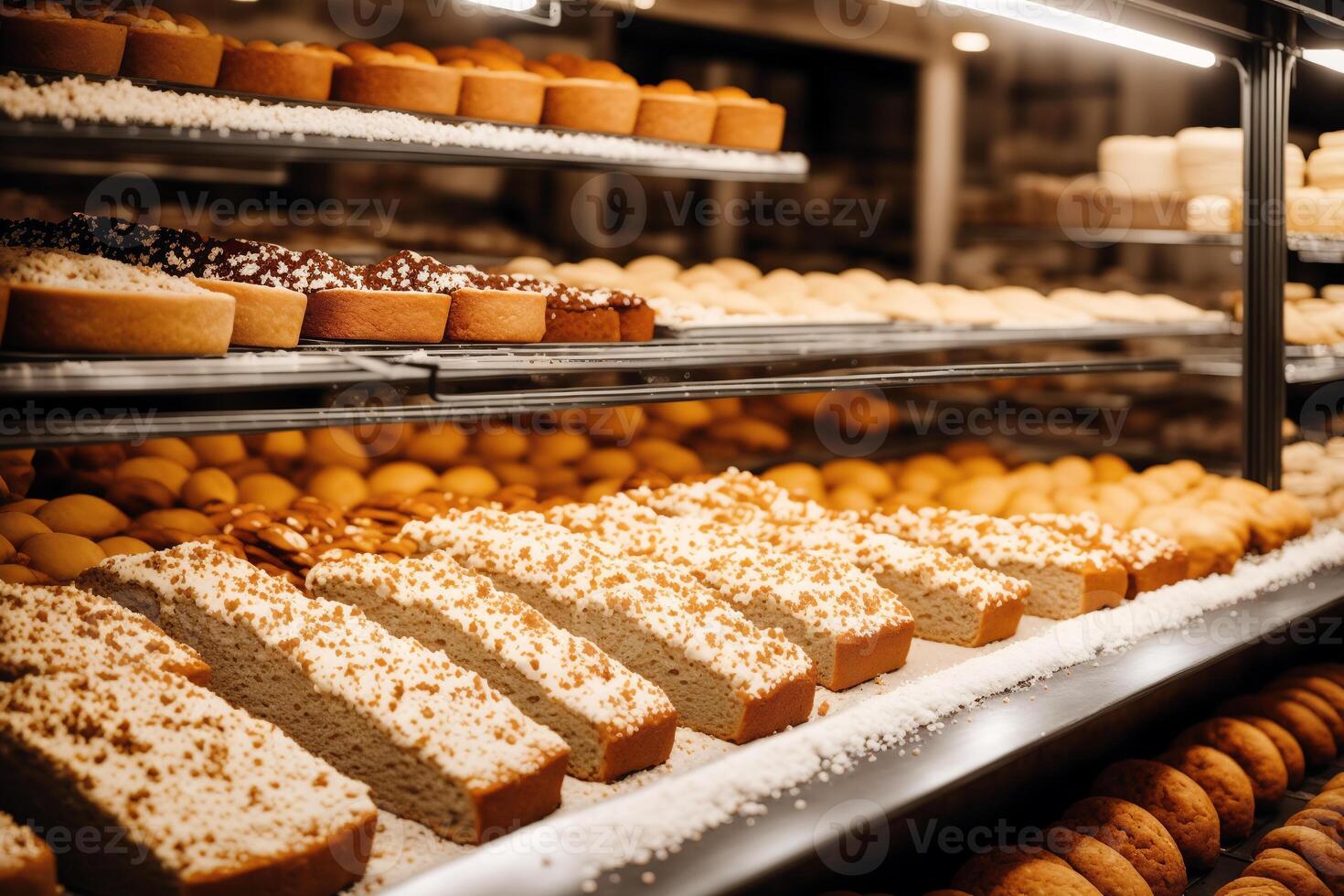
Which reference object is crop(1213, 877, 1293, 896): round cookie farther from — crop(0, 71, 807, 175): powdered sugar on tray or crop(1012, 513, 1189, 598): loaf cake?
crop(0, 71, 807, 175): powdered sugar on tray

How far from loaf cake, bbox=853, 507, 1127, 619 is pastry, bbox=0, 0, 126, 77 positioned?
2080mm

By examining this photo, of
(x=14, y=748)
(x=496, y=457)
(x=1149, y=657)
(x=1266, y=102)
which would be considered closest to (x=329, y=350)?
(x=14, y=748)

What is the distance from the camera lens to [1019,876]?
2484 millimetres

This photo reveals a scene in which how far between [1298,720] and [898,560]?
5.10 feet

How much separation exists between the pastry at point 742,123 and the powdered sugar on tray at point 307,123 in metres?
0.04

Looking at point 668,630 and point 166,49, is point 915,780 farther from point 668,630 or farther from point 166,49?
point 166,49

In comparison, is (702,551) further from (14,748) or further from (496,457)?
(14,748)

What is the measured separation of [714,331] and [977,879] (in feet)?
4.45

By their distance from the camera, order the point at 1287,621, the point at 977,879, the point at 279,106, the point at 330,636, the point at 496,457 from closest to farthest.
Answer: the point at 330,636 < the point at 279,106 < the point at 977,879 < the point at 1287,621 < the point at 496,457

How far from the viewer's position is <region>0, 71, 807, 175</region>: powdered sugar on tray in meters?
1.82

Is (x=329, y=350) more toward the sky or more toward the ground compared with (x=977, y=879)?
more toward the sky

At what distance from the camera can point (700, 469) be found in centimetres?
367
